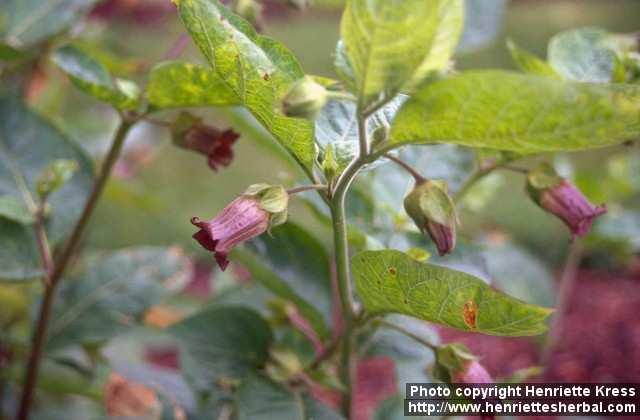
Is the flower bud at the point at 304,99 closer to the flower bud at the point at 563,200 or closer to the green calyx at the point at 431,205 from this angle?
the green calyx at the point at 431,205

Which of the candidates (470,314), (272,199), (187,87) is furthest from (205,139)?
(470,314)

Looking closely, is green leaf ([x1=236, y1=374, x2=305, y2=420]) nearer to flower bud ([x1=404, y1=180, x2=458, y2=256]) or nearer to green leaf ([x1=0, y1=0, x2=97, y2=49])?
flower bud ([x1=404, y1=180, x2=458, y2=256])

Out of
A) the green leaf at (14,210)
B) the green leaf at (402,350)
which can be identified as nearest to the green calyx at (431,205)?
the green leaf at (402,350)

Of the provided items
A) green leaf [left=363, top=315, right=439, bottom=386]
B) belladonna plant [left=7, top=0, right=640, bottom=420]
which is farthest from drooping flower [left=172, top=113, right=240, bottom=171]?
green leaf [left=363, top=315, right=439, bottom=386]

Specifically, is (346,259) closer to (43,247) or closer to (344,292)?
(344,292)

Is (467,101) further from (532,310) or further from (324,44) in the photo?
(324,44)

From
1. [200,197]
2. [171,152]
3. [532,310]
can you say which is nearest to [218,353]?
[532,310]
